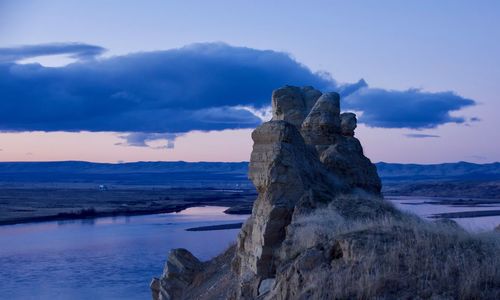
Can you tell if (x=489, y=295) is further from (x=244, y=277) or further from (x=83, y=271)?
(x=83, y=271)

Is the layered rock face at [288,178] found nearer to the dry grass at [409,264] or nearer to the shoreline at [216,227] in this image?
the dry grass at [409,264]

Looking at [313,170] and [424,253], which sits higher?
[313,170]

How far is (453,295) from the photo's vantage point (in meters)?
8.34

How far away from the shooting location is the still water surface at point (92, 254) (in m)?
30.6

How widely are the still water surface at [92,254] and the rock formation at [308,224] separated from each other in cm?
955

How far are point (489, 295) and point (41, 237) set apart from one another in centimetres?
4528

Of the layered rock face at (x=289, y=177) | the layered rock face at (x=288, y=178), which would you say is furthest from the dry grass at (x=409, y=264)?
the layered rock face at (x=289, y=177)

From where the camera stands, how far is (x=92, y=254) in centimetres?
4006

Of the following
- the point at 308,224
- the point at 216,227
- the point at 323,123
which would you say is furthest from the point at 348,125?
the point at 216,227

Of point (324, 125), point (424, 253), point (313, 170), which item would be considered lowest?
point (424, 253)

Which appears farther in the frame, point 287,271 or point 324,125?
point 324,125

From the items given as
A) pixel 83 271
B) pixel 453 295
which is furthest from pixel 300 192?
pixel 83 271

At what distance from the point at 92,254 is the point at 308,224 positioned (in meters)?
30.2

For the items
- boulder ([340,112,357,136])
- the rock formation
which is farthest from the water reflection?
boulder ([340,112,357,136])
